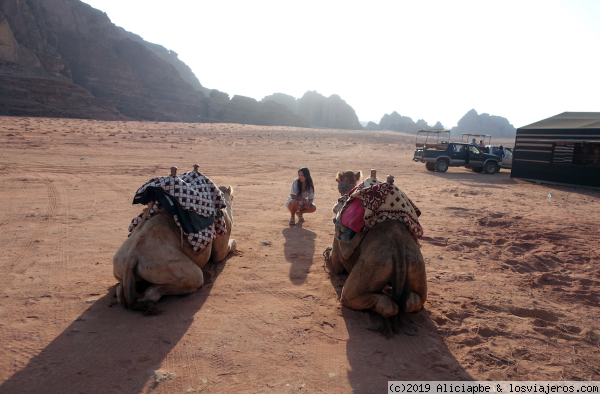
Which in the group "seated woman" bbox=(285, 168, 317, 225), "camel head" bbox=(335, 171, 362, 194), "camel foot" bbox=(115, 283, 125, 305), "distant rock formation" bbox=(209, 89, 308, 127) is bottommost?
"camel foot" bbox=(115, 283, 125, 305)

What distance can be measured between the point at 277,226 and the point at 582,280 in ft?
17.6

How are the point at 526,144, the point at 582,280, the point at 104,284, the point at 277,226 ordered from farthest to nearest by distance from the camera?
1. the point at 526,144
2. the point at 277,226
3. the point at 582,280
4. the point at 104,284

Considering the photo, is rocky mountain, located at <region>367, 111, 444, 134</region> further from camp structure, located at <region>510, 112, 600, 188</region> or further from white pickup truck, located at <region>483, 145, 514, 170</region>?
camp structure, located at <region>510, 112, 600, 188</region>

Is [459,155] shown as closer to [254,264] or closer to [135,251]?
[254,264]

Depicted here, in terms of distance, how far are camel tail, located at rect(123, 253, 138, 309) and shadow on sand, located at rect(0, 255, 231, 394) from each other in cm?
15

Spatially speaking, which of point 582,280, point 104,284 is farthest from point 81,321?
point 582,280

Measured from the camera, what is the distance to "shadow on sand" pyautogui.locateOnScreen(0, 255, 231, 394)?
293 cm

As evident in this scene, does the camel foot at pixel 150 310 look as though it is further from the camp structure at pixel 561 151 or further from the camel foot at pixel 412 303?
the camp structure at pixel 561 151

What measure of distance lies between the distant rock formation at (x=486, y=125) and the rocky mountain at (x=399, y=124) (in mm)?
12838

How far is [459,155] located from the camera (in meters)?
20.9

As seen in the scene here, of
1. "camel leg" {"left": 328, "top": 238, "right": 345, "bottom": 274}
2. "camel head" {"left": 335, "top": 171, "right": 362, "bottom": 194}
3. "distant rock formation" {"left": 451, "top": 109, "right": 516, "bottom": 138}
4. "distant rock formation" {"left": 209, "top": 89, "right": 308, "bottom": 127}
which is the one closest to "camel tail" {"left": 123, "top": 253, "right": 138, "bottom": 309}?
"camel leg" {"left": 328, "top": 238, "right": 345, "bottom": 274}

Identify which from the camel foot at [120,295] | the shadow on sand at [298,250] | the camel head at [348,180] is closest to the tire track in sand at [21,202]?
the camel foot at [120,295]

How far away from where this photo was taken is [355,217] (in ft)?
14.3

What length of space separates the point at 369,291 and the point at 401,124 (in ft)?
424
